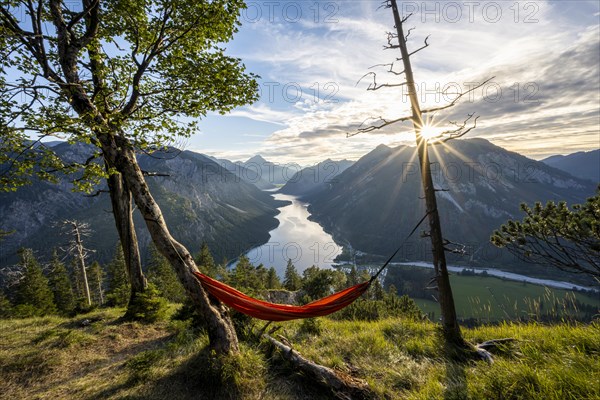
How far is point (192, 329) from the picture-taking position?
7117 millimetres

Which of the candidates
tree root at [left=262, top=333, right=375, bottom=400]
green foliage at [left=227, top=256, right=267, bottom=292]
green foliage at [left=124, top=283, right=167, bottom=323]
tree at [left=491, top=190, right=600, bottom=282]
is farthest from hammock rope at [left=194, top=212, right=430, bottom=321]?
green foliage at [left=227, top=256, right=267, bottom=292]

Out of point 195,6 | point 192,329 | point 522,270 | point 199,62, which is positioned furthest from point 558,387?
point 522,270

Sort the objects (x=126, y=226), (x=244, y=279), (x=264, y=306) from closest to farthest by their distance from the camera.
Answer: (x=264, y=306)
(x=126, y=226)
(x=244, y=279)

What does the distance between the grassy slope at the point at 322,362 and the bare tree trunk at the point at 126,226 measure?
7.43ft

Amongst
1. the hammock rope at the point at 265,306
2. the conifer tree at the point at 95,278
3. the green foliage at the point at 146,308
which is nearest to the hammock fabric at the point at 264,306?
the hammock rope at the point at 265,306

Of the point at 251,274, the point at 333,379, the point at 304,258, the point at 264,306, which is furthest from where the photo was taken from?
the point at 304,258

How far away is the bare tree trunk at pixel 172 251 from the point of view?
5.38m

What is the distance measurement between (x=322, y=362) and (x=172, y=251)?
3.94 m

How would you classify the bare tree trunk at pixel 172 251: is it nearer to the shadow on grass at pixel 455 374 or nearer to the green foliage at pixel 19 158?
the green foliage at pixel 19 158

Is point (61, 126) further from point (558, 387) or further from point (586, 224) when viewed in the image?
point (586, 224)

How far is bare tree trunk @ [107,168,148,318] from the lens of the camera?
925 centimetres

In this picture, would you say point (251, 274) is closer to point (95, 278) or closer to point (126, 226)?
point (95, 278)

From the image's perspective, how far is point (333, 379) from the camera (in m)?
4.65

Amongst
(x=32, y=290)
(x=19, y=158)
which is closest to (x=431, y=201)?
(x=19, y=158)
